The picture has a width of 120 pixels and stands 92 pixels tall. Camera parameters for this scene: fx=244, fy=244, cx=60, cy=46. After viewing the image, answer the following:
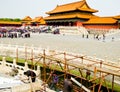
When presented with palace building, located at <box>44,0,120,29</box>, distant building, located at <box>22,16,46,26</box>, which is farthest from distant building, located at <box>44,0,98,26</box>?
distant building, located at <box>22,16,46,26</box>

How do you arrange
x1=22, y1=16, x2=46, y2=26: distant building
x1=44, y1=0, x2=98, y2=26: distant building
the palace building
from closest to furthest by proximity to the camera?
the palace building, x1=44, y1=0, x2=98, y2=26: distant building, x1=22, y1=16, x2=46, y2=26: distant building

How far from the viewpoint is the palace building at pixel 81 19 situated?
5095 cm

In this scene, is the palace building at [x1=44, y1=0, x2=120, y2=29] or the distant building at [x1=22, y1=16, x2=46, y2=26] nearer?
the palace building at [x1=44, y1=0, x2=120, y2=29]

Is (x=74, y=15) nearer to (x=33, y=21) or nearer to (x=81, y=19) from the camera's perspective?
(x=81, y=19)

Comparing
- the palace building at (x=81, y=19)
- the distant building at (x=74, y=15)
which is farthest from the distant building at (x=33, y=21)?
the distant building at (x=74, y=15)

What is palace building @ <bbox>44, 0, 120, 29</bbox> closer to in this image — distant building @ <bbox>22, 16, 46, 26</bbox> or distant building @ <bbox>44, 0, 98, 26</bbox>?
distant building @ <bbox>44, 0, 98, 26</bbox>

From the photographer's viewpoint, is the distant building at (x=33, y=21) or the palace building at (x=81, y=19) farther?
the distant building at (x=33, y=21)

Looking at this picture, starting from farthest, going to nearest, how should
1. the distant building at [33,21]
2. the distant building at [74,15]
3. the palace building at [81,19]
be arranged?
the distant building at [33,21]
the distant building at [74,15]
the palace building at [81,19]

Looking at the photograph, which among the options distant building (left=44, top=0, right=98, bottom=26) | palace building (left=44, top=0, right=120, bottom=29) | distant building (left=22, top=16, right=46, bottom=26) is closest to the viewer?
palace building (left=44, top=0, right=120, bottom=29)

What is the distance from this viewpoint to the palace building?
167 ft

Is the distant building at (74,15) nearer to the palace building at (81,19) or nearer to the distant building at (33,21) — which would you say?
the palace building at (81,19)

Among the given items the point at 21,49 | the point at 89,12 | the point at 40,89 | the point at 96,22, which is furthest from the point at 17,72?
the point at 89,12

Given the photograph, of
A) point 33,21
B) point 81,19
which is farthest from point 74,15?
point 33,21

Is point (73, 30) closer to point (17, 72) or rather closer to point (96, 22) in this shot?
point (96, 22)
